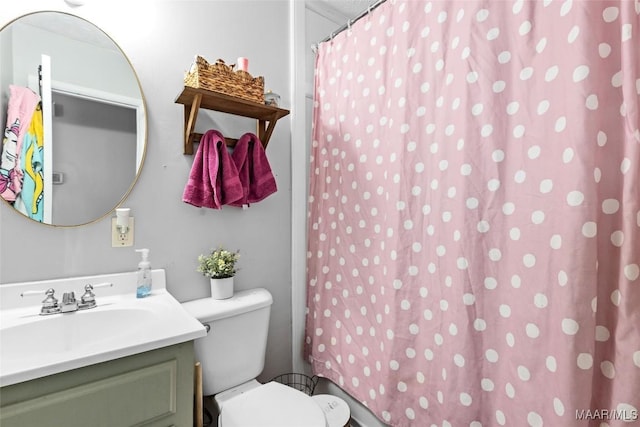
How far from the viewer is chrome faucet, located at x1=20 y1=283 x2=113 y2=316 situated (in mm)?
972

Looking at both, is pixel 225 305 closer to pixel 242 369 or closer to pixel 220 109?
pixel 242 369

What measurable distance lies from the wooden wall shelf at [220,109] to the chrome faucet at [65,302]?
2.13 feet

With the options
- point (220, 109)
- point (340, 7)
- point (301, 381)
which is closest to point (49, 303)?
point (220, 109)

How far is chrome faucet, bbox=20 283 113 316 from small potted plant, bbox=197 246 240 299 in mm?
389

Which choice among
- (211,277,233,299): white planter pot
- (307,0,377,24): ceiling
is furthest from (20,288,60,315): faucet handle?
(307,0,377,24): ceiling

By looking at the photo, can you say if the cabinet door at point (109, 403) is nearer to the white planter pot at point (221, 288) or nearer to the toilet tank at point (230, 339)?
the toilet tank at point (230, 339)

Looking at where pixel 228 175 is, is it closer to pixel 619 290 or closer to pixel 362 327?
pixel 362 327

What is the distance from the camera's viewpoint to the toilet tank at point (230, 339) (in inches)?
46.6

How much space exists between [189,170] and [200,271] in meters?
0.44

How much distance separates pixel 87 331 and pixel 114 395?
1.17 ft

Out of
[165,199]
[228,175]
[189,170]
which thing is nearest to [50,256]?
[165,199]

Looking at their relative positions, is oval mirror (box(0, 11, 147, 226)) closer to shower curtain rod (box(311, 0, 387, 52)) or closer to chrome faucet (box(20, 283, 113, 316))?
chrome faucet (box(20, 283, 113, 316))

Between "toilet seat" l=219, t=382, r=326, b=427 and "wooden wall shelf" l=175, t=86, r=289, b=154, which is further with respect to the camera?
"wooden wall shelf" l=175, t=86, r=289, b=154

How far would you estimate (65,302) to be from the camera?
0.98 m
